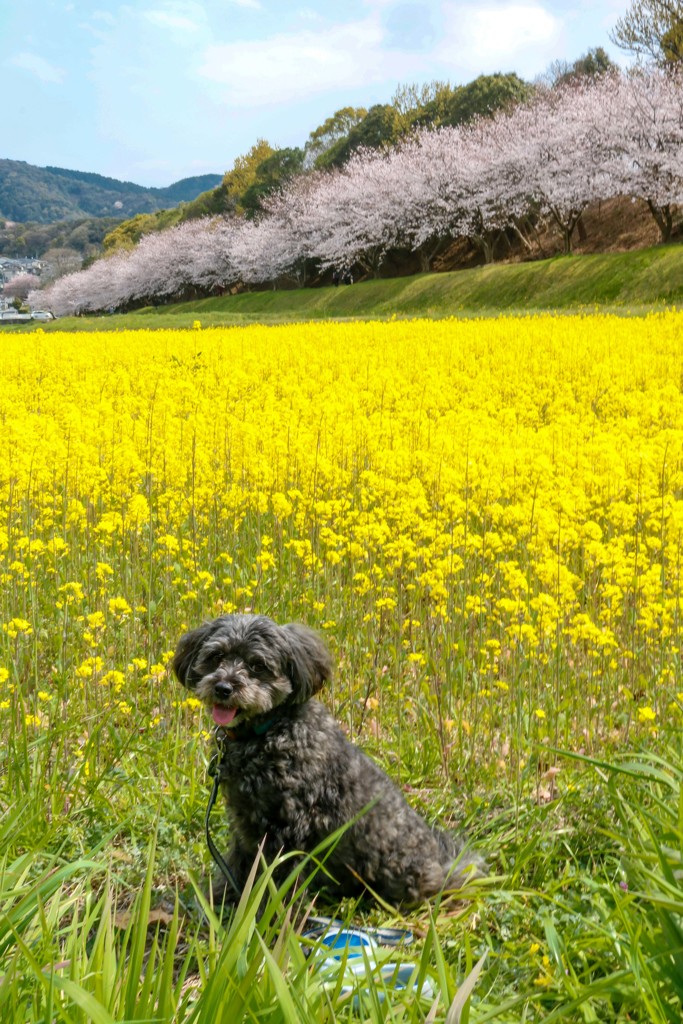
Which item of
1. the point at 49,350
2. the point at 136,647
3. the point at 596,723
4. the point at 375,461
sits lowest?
the point at 596,723

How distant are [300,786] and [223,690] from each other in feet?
1.56

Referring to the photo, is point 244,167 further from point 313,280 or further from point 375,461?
point 375,461

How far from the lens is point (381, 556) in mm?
5824

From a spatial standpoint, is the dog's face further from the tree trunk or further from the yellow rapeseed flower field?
the tree trunk

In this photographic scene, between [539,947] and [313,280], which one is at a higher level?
[313,280]

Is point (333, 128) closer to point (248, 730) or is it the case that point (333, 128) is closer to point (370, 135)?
point (370, 135)

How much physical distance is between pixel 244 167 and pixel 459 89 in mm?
25122

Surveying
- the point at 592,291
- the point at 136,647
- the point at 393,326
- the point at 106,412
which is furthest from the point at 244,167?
the point at 136,647

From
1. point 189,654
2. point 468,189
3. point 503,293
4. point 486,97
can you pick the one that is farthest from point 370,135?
point 189,654

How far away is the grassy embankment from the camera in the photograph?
27.2 meters

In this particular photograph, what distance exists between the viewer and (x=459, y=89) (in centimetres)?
5341

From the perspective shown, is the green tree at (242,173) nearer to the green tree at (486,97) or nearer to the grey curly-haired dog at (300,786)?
the green tree at (486,97)

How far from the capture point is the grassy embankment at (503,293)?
89.2ft

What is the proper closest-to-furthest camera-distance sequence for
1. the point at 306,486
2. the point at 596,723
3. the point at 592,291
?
the point at 596,723 < the point at 306,486 < the point at 592,291
